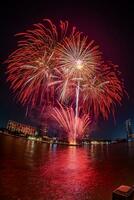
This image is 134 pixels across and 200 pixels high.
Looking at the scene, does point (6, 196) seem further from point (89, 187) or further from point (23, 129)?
point (23, 129)

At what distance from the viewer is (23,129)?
19550 cm

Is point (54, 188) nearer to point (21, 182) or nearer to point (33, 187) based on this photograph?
point (33, 187)

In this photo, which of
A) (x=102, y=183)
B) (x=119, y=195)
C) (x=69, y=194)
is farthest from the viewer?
(x=102, y=183)

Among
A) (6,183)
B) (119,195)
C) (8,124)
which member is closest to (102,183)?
(6,183)

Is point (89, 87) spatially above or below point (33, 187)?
above

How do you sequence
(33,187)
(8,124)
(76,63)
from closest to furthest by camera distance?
(33,187) < (76,63) < (8,124)

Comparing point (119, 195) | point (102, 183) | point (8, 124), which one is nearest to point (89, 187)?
point (102, 183)

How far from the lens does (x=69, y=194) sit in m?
12.5

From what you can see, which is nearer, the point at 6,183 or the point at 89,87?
the point at 6,183

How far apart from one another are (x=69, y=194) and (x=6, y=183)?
4.57 metres

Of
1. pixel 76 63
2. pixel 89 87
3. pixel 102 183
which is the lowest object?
pixel 102 183

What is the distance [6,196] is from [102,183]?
28.6ft

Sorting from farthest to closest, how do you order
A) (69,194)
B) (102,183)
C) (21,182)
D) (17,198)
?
1. (102,183)
2. (21,182)
3. (69,194)
4. (17,198)

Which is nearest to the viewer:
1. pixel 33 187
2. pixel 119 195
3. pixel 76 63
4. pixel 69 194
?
pixel 119 195
